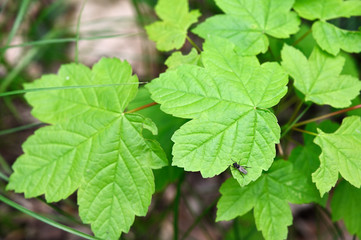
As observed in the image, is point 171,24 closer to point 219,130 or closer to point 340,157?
point 219,130

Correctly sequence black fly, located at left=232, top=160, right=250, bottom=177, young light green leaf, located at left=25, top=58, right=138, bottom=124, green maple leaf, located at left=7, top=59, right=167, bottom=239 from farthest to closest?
1. young light green leaf, located at left=25, top=58, right=138, bottom=124
2. green maple leaf, located at left=7, top=59, right=167, bottom=239
3. black fly, located at left=232, top=160, right=250, bottom=177

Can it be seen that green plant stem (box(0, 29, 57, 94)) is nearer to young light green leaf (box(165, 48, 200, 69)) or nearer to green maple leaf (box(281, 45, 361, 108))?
young light green leaf (box(165, 48, 200, 69))

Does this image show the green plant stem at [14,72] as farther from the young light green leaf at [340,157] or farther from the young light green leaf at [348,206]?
the young light green leaf at [348,206]

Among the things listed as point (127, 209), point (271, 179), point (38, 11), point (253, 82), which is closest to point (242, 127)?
point (253, 82)

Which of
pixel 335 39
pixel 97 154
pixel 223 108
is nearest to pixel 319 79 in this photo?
pixel 335 39

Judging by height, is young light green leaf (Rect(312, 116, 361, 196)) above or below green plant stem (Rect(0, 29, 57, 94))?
below

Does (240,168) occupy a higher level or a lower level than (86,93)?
lower

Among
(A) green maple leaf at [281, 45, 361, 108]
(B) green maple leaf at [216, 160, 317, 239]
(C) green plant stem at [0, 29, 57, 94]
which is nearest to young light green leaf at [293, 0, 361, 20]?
(A) green maple leaf at [281, 45, 361, 108]
